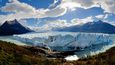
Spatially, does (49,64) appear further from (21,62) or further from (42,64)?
(21,62)

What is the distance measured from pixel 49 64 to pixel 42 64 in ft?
11.2

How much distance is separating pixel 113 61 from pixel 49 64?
70.6 ft

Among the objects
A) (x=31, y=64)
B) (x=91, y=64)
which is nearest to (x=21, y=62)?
(x=31, y=64)

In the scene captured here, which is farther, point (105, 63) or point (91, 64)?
point (91, 64)

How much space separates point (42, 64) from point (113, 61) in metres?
23.1

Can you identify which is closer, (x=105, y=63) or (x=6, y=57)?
(x=105, y=63)

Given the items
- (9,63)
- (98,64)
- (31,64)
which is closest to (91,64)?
(98,64)

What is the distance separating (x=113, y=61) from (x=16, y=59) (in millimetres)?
31604

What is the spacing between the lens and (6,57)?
360 ft

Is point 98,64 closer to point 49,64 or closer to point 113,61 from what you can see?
point 113,61

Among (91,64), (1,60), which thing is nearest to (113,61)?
(91,64)

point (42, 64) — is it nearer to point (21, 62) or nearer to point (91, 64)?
point (21, 62)

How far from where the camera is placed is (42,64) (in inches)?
4154

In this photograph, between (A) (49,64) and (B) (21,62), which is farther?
(A) (49,64)
